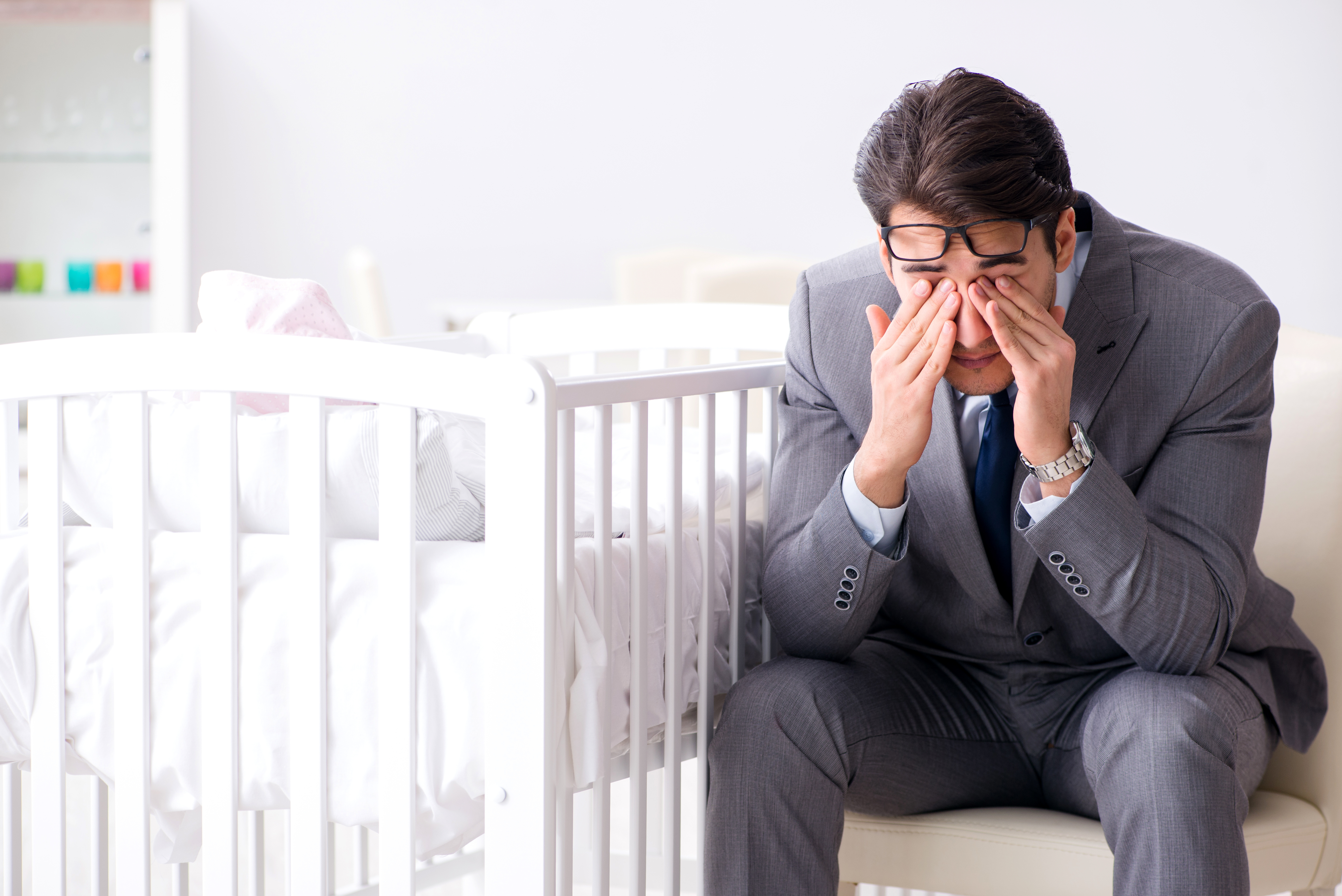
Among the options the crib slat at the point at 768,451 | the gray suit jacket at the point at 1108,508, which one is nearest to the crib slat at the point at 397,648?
the gray suit jacket at the point at 1108,508

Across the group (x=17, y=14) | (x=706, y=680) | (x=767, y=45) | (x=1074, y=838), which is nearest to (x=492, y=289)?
(x=767, y=45)

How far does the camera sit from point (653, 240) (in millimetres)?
3178

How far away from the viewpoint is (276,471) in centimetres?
92

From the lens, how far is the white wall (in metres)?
2.82

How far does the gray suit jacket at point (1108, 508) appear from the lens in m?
0.96

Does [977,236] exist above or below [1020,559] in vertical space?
above

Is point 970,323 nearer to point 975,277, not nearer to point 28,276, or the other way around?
point 975,277

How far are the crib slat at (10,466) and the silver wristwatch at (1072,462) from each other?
0.79 meters

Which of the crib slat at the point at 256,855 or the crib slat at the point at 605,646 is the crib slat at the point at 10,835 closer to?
the crib slat at the point at 256,855

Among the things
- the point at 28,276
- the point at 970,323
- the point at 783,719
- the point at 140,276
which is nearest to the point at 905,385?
the point at 970,323

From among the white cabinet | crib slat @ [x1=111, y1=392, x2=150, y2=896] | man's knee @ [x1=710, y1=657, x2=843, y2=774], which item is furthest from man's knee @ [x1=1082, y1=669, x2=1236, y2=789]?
the white cabinet

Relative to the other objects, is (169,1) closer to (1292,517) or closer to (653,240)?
(653,240)

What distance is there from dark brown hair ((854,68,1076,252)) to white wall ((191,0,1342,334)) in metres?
2.05

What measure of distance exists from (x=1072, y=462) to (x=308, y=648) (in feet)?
1.92
